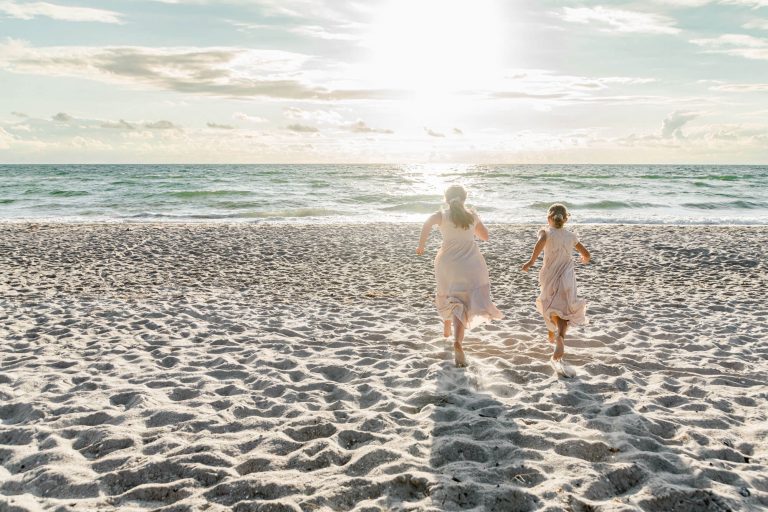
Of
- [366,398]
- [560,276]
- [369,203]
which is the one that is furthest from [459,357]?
[369,203]

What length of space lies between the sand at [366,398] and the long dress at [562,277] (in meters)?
0.56

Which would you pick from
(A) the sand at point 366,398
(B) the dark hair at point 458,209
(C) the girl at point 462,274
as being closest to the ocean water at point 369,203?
(A) the sand at point 366,398

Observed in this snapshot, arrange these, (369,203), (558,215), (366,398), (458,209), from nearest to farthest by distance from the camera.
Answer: (366,398) < (458,209) < (558,215) < (369,203)

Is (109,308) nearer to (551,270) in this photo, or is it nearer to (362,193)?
(551,270)

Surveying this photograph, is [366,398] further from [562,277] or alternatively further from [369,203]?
[369,203]

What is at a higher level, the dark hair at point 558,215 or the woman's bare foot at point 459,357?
the dark hair at point 558,215

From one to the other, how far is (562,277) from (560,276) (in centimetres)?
2

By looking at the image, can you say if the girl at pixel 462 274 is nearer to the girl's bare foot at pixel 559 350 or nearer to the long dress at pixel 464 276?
the long dress at pixel 464 276

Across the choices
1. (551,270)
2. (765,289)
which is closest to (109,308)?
(551,270)

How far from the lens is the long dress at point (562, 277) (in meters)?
5.66

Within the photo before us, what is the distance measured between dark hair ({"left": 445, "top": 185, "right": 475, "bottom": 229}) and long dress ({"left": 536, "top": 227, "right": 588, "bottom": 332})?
83cm

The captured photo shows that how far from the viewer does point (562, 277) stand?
18.6 feet

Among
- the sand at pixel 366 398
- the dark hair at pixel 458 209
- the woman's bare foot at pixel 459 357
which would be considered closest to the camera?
the sand at pixel 366 398

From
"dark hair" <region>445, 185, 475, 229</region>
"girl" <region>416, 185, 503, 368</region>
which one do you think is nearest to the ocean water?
"girl" <region>416, 185, 503, 368</region>
